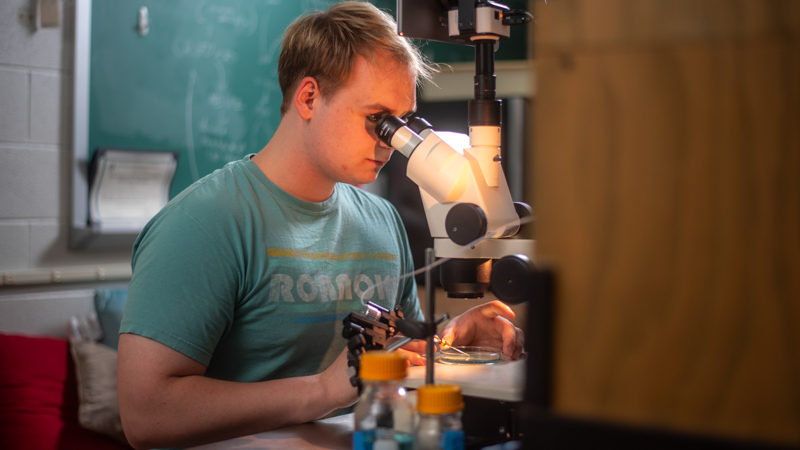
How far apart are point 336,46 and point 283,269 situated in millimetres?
503

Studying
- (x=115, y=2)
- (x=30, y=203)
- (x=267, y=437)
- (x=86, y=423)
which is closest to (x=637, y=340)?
(x=267, y=437)

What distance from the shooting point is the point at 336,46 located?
1.40m

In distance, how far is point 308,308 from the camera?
1370mm

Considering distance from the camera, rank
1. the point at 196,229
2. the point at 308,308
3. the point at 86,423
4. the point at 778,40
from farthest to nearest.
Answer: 1. the point at 86,423
2. the point at 308,308
3. the point at 196,229
4. the point at 778,40

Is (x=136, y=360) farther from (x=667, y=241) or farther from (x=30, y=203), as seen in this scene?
(x=30, y=203)

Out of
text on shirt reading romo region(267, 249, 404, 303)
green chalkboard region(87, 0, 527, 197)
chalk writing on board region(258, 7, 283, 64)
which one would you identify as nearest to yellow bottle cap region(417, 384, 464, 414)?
text on shirt reading romo region(267, 249, 404, 303)

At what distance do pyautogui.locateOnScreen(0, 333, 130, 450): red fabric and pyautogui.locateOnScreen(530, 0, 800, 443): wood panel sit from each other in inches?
74.0

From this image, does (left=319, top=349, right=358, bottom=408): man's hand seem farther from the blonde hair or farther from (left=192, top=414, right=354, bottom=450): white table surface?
the blonde hair

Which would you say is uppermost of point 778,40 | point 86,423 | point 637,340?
point 778,40

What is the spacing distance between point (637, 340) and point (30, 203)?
87.3 inches

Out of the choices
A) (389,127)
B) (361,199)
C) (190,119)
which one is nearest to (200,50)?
(190,119)

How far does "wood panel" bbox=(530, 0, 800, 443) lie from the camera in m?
0.49

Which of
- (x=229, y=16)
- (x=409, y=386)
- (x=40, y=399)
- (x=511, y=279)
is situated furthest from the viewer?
(x=229, y=16)

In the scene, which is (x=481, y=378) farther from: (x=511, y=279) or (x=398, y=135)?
(x=398, y=135)
